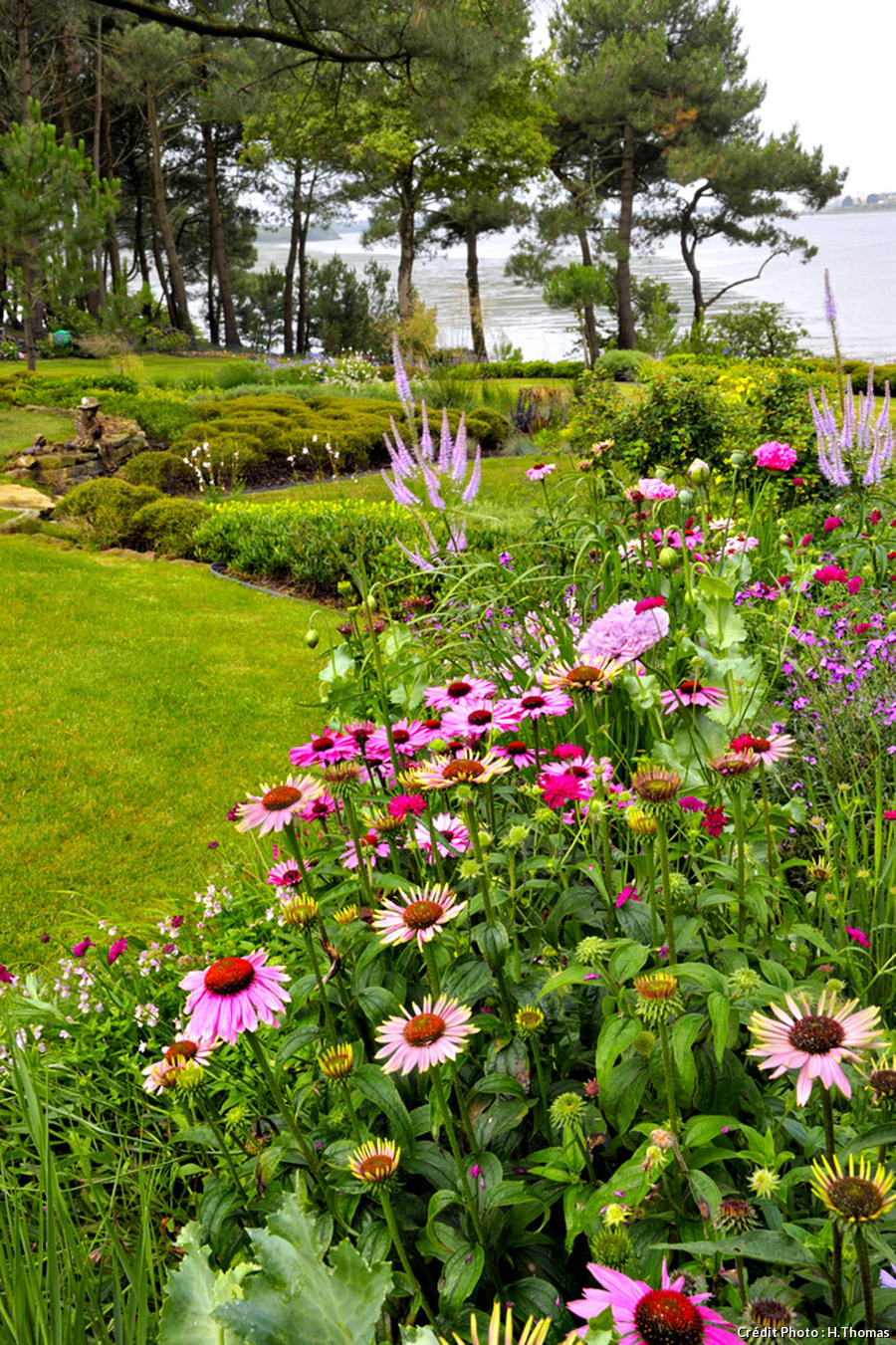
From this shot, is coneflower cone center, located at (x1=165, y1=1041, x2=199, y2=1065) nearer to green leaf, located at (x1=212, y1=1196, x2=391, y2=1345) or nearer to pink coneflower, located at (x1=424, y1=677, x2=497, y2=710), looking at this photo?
green leaf, located at (x1=212, y1=1196, x2=391, y2=1345)

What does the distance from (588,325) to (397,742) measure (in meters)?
22.1

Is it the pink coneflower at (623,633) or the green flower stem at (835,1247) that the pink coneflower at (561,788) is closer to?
the pink coneflower at (623,633)

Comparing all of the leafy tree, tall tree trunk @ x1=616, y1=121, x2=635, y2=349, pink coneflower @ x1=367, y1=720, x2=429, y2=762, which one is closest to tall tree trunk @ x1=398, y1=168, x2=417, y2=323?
tall tree trunk @ x1=616, y1=121, x2=635, y2=349

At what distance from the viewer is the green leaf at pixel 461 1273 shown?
96cm

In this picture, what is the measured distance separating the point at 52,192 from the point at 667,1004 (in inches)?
693

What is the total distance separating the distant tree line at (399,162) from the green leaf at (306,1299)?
54.1 ft

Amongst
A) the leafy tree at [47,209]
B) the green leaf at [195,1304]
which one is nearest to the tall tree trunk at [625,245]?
the leafy tree at [47,209]

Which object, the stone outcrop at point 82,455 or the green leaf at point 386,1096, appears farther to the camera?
the stone outcrop at point 82,455

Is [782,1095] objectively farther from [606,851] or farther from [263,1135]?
[263,1135]

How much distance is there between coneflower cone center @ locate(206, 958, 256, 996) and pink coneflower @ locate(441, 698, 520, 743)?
52 centimetres

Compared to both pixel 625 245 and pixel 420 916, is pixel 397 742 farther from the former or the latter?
pixel 625 245

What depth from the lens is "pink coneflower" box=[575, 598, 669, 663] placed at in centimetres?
145

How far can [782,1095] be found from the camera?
119 centimetres

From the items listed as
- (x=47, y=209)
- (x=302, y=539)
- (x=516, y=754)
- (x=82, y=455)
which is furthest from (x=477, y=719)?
(x=47, y=209)
